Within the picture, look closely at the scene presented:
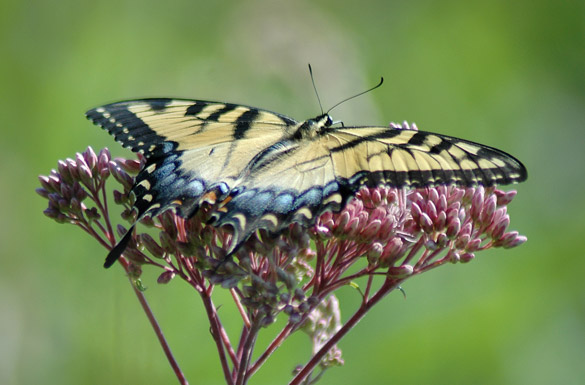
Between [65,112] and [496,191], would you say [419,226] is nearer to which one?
[496,191]

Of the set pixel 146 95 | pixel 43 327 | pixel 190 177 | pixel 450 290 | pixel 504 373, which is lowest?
pixel 504 373

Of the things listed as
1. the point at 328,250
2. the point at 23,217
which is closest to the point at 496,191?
the point at 328,250

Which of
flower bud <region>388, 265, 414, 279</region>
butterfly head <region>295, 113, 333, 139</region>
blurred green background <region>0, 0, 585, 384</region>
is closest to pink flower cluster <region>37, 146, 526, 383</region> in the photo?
flower bud <region>388, 265, 414, 279</region>

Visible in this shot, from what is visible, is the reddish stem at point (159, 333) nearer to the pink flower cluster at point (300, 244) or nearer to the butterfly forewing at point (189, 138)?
the pink flower cluster at point (300, 244)

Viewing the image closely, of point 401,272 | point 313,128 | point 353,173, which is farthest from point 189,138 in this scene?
point 401,272

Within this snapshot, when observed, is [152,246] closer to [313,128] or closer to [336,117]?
[313,128]

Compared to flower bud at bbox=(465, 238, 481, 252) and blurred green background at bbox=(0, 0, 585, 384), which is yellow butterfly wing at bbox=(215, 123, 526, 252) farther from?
blurred green background at bbox=(0, 0, 585, 384)
